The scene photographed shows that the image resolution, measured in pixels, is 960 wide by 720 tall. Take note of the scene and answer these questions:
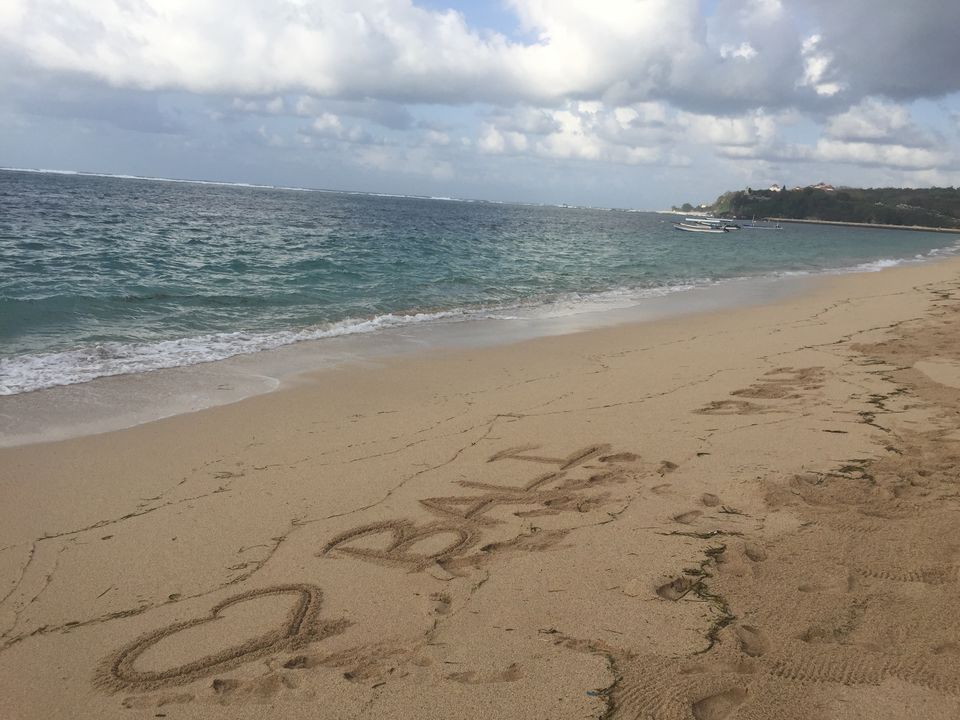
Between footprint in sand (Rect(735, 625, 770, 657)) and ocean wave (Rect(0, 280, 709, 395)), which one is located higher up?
footprint in sand (Rect(735, 625, 770, 657))

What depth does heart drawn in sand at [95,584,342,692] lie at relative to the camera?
2.95 m

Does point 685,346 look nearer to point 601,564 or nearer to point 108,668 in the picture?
point 601,564

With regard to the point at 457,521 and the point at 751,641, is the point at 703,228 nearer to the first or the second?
the point at 457,521

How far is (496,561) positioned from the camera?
3885 mm

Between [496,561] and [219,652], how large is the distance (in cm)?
160

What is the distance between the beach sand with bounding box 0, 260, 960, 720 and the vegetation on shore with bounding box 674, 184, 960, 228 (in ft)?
501

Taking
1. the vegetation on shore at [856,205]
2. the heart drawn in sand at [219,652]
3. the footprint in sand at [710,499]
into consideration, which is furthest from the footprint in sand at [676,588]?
the vegetation on shore at [856,205]

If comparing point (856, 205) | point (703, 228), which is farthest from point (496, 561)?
point (856, 205)

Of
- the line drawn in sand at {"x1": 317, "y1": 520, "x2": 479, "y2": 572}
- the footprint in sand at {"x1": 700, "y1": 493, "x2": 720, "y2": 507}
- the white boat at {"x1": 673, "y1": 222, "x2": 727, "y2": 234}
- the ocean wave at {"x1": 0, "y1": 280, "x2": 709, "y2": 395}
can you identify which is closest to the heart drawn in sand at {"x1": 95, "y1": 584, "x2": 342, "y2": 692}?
the line drawn in sand at {"x1": 317, "y1": 520, "x2": 479, "y2": 572}

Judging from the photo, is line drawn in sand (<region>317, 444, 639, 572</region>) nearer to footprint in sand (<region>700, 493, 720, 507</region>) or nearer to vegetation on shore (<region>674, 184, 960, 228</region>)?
footprint in sand (<region>700, 493, 720, 507</region>)

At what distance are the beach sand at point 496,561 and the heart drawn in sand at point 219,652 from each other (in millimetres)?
15

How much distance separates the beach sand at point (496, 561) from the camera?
282cm

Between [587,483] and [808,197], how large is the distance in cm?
17356

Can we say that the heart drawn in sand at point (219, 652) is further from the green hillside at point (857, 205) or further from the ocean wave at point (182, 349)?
the green hillside at point (857, 205)
